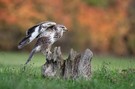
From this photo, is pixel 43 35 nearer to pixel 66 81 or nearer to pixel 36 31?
pixel 36 31

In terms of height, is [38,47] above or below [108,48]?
below

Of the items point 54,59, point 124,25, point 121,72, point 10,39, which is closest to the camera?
point 54,59

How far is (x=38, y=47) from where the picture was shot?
12.9 metres

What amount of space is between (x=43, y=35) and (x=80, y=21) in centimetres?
2348

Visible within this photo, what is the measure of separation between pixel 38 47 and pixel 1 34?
73.6ft

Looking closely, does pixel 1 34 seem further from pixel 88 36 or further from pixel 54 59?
pixel 54 59

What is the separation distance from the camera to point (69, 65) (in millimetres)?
12078

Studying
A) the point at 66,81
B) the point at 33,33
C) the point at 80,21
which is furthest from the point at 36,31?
the point at 80,21

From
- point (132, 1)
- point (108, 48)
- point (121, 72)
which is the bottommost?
point (121, 72)

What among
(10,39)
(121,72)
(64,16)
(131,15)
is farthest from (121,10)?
(121,72)

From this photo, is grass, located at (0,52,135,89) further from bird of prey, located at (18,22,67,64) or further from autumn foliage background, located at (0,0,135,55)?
autumn foliage background, located at (0,0,135,55)

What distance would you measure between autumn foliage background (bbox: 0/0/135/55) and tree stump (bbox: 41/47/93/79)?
2168 centimetres

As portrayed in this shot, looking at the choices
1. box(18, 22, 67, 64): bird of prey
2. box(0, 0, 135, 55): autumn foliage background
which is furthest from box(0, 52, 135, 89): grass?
box(0, 0, 135, 55): autumn foliage background

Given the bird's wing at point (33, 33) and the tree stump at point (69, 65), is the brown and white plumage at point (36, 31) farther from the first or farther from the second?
the tree stump at point (69, 65)
